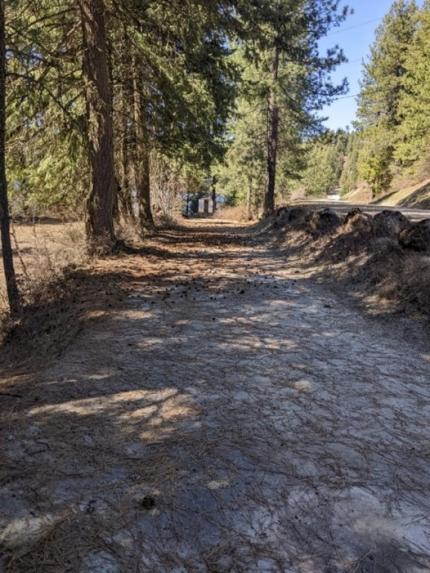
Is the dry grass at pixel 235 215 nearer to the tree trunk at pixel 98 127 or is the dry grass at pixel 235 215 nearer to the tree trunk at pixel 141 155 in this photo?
the tree trunk at pixel 141 155

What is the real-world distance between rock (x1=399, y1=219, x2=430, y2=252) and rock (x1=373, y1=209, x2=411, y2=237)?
27.3 inches

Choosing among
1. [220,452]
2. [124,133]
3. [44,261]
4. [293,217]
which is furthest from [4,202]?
[293,217]

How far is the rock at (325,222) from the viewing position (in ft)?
30.0

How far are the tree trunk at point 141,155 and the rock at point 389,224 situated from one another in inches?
258

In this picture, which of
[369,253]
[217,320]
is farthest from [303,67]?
[217,320]

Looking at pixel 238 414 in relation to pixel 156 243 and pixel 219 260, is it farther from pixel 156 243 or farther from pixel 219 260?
pixel 156 243

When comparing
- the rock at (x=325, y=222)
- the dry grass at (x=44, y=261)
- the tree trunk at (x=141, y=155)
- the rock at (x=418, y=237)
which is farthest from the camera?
the tree trunk at (x=141, y=155)

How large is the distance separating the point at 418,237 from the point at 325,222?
11.5 ft

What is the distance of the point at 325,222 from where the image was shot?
9.54 m

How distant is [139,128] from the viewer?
1145 centimetres

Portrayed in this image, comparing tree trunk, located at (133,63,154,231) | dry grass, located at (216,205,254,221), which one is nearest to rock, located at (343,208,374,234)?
tree trunk, located at (133,63,154,231)

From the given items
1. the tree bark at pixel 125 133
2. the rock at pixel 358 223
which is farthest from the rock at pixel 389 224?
the tree bark at pixel 125 133

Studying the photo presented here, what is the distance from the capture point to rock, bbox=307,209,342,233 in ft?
30.0

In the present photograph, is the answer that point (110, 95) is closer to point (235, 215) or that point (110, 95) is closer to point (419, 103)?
point (235, 215)
